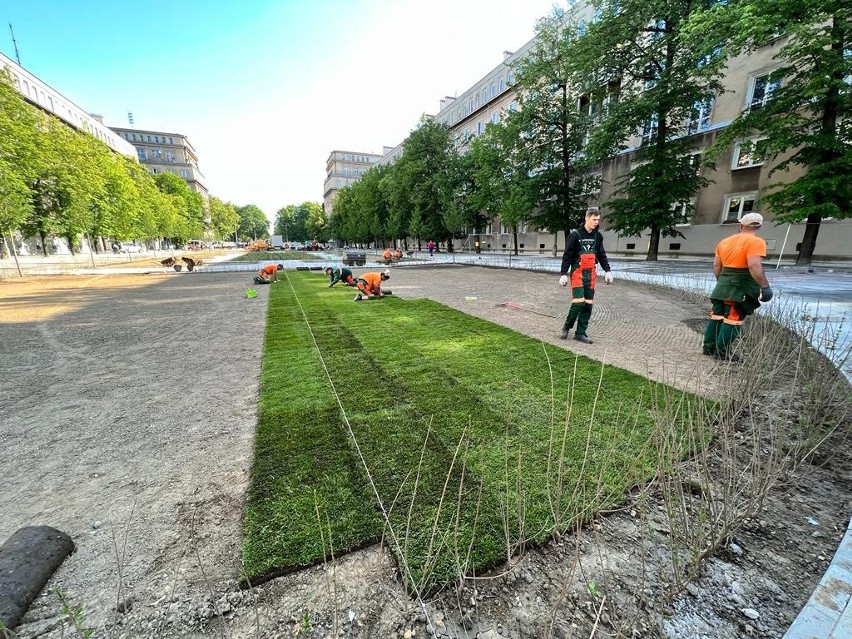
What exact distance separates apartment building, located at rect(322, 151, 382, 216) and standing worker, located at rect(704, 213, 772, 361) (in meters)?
128

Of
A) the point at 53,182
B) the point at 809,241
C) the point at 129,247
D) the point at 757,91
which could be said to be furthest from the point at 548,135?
the point at 129,247

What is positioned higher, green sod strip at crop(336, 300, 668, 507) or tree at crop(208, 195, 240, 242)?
tree at crop(208, 195, 240, 242)

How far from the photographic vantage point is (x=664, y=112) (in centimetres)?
2012

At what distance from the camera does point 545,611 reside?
1.83 m

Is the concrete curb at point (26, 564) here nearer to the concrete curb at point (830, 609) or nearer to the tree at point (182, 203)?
the concrete curb at point (830, 609)

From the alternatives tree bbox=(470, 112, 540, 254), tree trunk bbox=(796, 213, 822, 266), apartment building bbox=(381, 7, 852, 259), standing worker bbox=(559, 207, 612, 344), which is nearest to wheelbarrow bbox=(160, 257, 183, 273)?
tree bbox=(470, 112, 540, 254)

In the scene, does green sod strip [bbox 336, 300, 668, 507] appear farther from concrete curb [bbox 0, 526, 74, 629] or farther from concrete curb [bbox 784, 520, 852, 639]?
concrete curb [bbox 0, 526, 74, 629]

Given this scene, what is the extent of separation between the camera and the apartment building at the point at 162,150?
349ft

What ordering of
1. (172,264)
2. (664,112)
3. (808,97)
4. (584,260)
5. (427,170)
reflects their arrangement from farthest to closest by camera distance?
(427,170)
(172,264)
(664,112)
(808,97)
(584,260)

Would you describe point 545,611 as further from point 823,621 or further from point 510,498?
point 823,621

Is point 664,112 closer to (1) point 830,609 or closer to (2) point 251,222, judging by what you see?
(1) point 830,609

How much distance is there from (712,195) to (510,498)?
94.6 feet

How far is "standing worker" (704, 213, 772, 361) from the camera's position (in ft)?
15.0

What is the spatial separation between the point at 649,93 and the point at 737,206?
908cm
